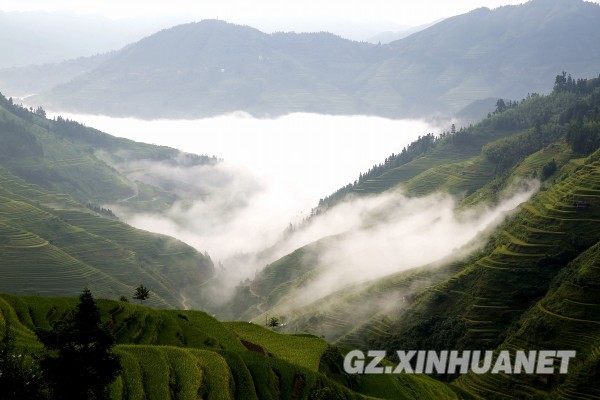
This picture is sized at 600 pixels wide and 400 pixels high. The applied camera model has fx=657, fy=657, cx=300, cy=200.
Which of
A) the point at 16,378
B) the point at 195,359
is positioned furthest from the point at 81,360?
the point at 195,359

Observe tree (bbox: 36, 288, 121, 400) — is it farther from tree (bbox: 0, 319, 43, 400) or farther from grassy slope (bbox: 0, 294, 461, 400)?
grassy slope (bbox: 0, 294, 461, 400)

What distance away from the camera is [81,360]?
55.7 meters

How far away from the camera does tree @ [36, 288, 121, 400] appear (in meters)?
55.1

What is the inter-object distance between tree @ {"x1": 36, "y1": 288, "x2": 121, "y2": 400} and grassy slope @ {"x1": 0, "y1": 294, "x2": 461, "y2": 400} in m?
5.44

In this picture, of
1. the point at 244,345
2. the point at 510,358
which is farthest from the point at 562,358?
the point at 244,345

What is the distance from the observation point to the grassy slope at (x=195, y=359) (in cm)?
6731

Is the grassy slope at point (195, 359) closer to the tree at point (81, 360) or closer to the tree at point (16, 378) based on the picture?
the tree at point (81, 360)

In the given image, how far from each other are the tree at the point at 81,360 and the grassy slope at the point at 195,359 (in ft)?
17.8

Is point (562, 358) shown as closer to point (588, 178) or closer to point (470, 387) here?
point (470, 387)

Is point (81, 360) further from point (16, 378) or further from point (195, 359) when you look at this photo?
point (195, 359)

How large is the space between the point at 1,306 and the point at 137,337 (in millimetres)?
17071

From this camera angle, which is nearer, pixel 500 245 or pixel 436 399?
pixel 436 399

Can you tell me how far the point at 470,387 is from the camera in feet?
424

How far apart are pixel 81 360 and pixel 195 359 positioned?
61.8 ft
